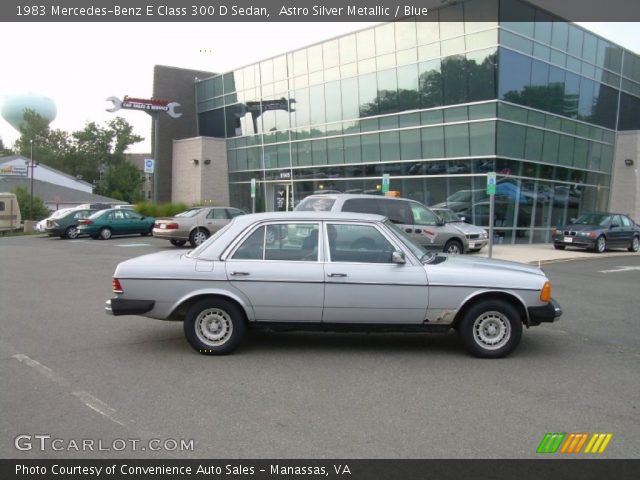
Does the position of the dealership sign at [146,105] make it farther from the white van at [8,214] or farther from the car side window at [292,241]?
the car side window at [292,241]

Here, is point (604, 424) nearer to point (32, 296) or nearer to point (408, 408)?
point (408, 408)

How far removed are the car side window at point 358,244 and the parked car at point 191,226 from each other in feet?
48.9

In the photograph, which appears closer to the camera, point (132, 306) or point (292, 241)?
point (132, 306)

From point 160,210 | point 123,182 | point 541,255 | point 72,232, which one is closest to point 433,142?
point 541,255

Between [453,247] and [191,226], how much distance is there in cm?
920

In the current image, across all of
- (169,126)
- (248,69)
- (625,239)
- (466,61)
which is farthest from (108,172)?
(625,239)

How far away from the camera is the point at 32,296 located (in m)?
10.2

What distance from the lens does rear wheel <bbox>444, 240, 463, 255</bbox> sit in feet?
57.3

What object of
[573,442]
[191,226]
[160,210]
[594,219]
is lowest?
[160,210]

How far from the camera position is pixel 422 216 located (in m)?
16.3

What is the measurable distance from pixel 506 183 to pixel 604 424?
21754mm

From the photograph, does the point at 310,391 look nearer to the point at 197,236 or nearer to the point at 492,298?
the point at 492,298

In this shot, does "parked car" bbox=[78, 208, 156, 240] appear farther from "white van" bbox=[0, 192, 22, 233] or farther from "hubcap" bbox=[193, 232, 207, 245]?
"white van" bbox=[0, 192, 22, 233]

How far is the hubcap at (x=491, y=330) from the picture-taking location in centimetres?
634
